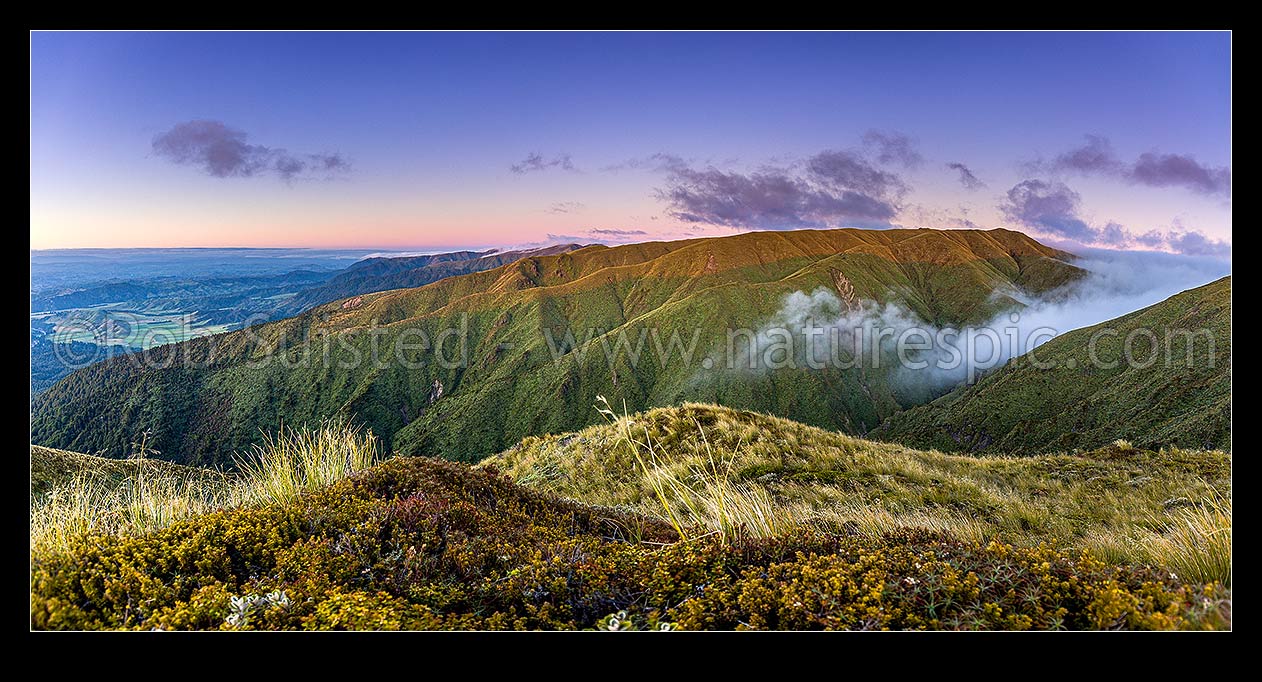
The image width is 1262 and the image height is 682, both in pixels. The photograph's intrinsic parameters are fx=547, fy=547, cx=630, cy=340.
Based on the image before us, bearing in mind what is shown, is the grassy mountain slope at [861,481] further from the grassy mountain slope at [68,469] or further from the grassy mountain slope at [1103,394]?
the grassy mountain slope at [1103,394]

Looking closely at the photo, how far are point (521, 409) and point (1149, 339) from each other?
93.0 metres

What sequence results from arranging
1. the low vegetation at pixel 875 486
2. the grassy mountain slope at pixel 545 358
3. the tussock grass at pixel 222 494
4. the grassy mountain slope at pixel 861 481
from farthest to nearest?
A: the grassy mountain slope at pixel 545 358, the grassy mountain slope at pixel 861 481, the low vegetation at pixel 875 486, the tussock grass at pixel 222 494

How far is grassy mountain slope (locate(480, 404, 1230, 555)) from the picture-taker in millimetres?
4270

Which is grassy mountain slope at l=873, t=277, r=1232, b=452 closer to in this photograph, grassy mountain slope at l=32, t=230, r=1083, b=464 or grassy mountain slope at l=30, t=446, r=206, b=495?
grassy mountain slope at l=32, t=230, r=1083, b=464

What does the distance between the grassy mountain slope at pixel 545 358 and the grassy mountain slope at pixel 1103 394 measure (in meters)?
12.3

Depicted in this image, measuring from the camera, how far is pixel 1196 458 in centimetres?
921

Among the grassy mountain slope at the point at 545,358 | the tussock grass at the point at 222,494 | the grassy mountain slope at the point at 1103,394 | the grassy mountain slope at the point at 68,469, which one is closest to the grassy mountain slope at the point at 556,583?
the tussock grass at the point at 222,494

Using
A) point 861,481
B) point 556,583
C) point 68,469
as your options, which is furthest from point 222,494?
point 861,481

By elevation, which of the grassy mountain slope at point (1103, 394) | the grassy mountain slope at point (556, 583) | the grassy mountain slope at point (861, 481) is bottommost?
the grassy mountain slope at point (1103, 394)

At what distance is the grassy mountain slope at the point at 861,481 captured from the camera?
427cm

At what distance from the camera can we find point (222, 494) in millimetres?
4727

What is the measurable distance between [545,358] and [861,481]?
111179 mm

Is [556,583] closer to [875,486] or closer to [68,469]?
[875,486]
